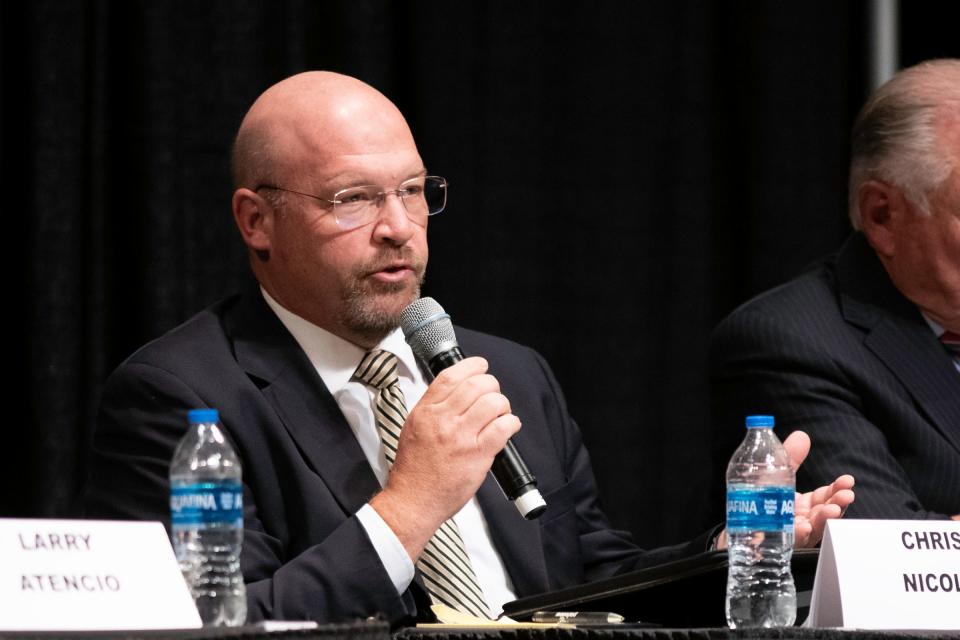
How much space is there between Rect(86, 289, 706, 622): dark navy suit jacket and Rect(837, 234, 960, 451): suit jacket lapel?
0.73 metres

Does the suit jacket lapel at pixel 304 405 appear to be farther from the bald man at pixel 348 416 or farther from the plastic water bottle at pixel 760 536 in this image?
the plastic water bottle at pixel 760 536

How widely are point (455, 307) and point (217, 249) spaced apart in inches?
24.8

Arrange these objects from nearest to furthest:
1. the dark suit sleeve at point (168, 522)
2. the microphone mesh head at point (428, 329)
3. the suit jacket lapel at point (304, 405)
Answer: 1. the dark suit sleeve at point (168, 522)
2. the microphone mesh head at point (428, 329)
3. the suit jacket lapel at point (304, 405)

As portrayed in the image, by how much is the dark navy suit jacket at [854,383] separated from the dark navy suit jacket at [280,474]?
504 mm

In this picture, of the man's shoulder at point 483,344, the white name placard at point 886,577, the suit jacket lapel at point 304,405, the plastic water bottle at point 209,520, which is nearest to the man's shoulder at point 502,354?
the man's shoulder at point 483,344

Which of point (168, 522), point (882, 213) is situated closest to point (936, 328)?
point (882, 213)

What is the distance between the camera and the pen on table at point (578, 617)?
1.75m

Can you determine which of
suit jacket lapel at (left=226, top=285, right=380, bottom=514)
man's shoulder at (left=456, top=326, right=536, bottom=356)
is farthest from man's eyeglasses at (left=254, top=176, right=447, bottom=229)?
man's shoulder at (left=456, top=326, right=536, bottom=356)

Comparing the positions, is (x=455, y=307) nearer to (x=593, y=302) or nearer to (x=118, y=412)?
(x=593, y=302)

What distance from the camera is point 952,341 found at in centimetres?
298

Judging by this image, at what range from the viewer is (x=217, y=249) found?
317 centimetres

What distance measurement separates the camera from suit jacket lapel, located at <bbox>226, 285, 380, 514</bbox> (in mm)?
2256

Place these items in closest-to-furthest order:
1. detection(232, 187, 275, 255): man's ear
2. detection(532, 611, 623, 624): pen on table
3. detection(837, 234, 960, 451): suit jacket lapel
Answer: detection(532, 611, 623, 624): pen on table, detection(232, 187, 275, 255): man's ear, detection(837, 234, 960, 451): suit jacket lapel

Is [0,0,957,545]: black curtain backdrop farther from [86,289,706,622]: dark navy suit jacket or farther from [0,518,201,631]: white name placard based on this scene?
[0,518,201,631]: white name placard
